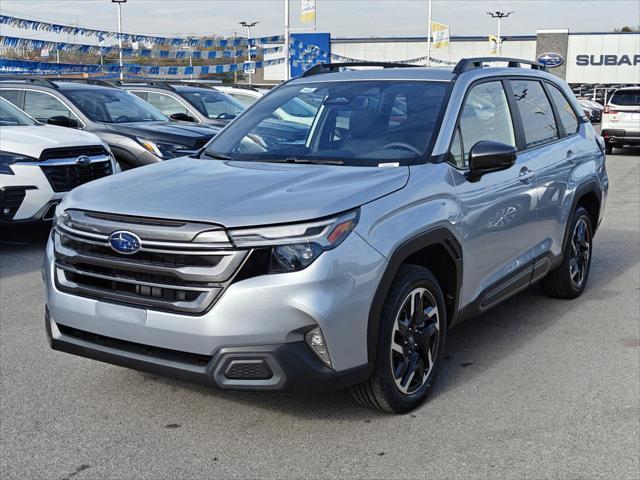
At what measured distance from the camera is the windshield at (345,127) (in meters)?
4.32

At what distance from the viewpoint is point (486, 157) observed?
4.23 meters

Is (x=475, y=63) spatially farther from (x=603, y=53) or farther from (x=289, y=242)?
(x=603, y=53)

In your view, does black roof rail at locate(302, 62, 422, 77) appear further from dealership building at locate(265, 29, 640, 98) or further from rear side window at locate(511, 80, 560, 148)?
dealership building at locate(265, 29, 640, 98)

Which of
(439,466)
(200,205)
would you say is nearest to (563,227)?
(439,466)

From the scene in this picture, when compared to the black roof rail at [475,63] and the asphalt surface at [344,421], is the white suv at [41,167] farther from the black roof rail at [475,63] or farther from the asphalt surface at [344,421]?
the black roof rail at [475,63]

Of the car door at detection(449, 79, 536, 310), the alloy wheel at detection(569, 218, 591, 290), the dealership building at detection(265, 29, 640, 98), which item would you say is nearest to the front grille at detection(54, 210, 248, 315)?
the car door at detection(449, 79, 536, 310)

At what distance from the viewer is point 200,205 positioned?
348 cm

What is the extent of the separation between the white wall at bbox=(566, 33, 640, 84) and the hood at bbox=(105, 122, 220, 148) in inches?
1999

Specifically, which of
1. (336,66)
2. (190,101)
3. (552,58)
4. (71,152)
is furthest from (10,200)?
(552,58)

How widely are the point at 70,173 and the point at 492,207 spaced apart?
5.10 m

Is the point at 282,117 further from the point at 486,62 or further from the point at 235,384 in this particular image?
the point at 235,384

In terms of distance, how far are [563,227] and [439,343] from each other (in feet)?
6.53

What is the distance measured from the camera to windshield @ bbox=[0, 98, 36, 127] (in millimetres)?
8828

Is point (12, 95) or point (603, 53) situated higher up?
point (603, 53)
